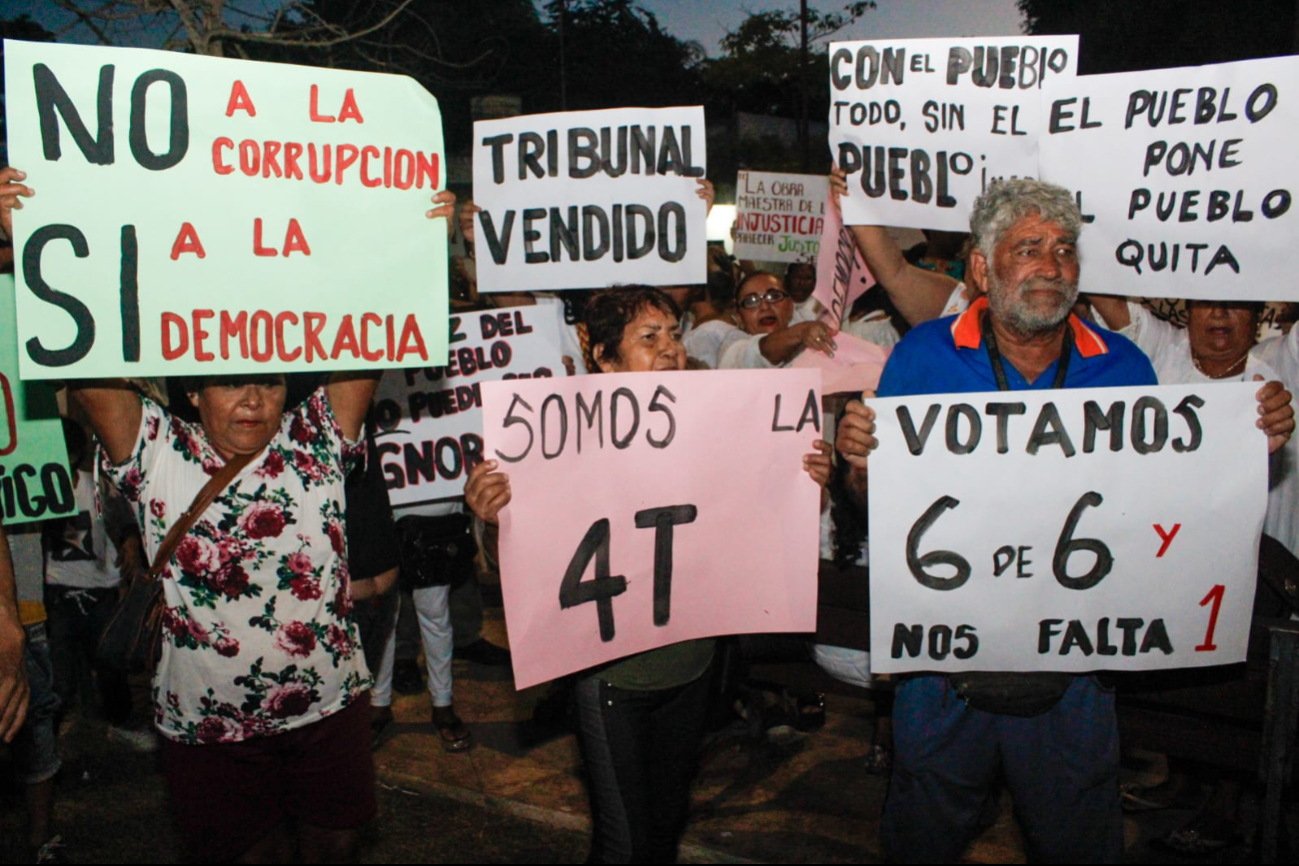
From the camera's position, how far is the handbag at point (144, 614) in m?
2.78

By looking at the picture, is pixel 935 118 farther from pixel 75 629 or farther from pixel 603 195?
pixel 75 629

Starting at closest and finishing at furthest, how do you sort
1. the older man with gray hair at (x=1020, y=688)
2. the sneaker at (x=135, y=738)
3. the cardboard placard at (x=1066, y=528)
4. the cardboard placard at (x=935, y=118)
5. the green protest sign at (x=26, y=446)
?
the cardboard placard at (x=1066, y=528) → the older man with gray hair at (x=1020, y=688) → the green protest sign at (x=26, y=446) → the cardboard placard at (x=935, y=118) → the sneaker at (x=135, y=738)

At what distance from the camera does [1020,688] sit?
9.07 feet

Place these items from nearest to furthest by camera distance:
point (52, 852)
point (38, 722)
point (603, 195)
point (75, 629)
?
point (38, 722)
point (603, 195)
point (52, 852)
point (75, 629)

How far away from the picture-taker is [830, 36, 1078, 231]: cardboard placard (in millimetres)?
3484

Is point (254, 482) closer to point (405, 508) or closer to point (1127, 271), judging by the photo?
point (405, 508)

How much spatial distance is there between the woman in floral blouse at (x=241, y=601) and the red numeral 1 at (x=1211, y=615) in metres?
2.31

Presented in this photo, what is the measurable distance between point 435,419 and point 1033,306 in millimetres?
2898

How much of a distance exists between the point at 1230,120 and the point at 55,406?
3.89 m

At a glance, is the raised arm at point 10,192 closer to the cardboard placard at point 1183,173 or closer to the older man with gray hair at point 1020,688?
the older man with gray hair at point 1020,688

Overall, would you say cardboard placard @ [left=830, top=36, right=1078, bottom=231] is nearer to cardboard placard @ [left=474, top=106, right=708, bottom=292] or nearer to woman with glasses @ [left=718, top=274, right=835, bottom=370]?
cardboard placard @ [left=474, top=106, right=708, bottom=292]

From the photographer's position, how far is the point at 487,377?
4.74 metres

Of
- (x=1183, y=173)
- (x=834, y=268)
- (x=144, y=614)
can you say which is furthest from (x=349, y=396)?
(x=1183, y=173)

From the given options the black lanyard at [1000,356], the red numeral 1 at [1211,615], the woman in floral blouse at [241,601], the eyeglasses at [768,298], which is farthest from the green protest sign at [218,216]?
the eyeglasses at [768,298]
